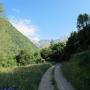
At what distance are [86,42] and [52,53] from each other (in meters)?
33.0

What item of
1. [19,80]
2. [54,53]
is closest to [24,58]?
[54,53]

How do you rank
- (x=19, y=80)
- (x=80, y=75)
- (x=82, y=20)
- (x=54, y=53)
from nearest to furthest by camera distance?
(x=19, y=80), (x=80, y=75), (x=82, y=20), (x=54, y=53)

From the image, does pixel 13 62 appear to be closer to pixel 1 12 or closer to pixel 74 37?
pixel 74 37

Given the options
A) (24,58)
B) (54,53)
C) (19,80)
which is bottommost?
(19,80)

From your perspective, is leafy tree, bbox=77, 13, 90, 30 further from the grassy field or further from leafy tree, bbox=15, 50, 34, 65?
the grassy field

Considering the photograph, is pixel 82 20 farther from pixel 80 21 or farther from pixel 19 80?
pixel 19 80

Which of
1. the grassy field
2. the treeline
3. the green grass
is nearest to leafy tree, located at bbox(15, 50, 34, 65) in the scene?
the treeline

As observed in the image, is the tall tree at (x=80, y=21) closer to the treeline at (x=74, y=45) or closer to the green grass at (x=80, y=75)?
the treeline at (x=74, y=45)

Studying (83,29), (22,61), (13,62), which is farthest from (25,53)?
(83,29)

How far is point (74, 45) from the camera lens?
79.3 metres

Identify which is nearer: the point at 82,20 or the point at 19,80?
the point at 19,80

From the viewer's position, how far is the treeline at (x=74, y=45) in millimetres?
70169

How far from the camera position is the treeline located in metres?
70.2

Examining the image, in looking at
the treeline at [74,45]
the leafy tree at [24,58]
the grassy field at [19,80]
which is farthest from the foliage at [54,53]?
the grassy field at [19,80]
